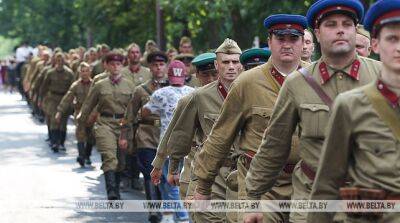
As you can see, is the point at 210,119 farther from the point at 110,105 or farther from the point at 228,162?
the point at 110,105

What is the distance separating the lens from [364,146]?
14.5 feet

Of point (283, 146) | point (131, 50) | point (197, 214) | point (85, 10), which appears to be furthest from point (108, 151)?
point (85, 10)

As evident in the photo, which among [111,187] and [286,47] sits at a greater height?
[286,47]

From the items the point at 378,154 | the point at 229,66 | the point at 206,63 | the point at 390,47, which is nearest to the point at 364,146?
the point at 378,154

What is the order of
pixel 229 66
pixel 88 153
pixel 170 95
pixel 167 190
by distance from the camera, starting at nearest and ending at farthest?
1. pixel 229 66
2. pixel 170 95
3. pixel 167 190
4. pixel 88 153

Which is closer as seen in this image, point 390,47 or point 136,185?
point 390,47

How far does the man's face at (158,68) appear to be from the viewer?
526 inches

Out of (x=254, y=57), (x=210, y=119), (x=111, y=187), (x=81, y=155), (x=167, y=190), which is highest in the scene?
(x=254, y=57)

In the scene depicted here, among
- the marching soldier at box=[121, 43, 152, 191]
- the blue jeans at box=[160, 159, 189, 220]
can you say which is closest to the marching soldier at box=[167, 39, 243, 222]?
the blue jeans at box=[160, 159, 189, 220]

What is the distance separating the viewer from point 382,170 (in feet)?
14.4

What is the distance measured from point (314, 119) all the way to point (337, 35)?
16.2 inches

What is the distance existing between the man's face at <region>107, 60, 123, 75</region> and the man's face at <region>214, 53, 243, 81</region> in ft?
21.1

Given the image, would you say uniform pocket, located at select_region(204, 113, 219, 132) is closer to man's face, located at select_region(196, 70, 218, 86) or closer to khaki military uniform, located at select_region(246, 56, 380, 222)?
man's face, located at select_region(196, 70, 218, 86)

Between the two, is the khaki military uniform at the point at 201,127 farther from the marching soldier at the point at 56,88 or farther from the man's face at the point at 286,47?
the marching soldier at the point at 56,88
